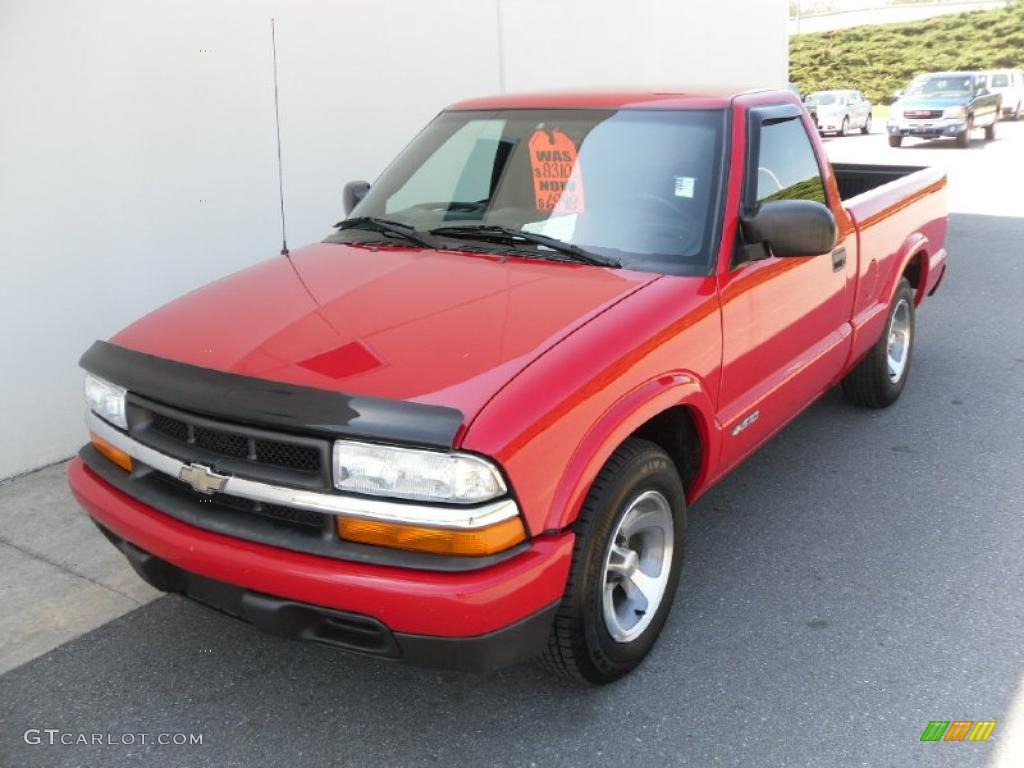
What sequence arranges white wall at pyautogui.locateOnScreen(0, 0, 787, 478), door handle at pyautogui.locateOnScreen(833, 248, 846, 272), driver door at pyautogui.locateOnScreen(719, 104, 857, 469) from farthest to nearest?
1. white wall at pyautogui.locateOnScreen(0, 0, 787, 478)
2. door handle at pyautogui.locateOnScreen(833, 248, 846, 272)
3. driver door at pyautogui.locateOnScreen(719, 104, 857, 469)

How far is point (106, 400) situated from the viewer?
3117 millimetres

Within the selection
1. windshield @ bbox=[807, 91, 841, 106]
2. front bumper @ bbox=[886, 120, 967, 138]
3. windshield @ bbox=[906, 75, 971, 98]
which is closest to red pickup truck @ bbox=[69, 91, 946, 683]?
front bumper @ bbox=[886, 120, 967, 138]

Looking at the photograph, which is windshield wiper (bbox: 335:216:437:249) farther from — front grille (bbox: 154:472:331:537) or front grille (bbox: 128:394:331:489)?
front grille (bbox: 154:472:331:537)

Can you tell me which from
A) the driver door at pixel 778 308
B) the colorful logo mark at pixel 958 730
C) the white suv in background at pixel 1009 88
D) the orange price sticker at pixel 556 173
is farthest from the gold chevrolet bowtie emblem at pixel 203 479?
the white suv in background at pixel 1009 88

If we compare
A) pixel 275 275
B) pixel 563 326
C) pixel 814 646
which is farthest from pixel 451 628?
pixel 275 275

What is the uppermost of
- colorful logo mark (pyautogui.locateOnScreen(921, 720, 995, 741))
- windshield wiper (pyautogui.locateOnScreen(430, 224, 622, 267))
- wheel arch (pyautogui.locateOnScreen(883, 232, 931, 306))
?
windshield wiper (pyautogui.locateOnScreen(430, 224, 622, 267))

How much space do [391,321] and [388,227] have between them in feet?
3.27

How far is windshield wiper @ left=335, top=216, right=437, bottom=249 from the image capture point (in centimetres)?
375

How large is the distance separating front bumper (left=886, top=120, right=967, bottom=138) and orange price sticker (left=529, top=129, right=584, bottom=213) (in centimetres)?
2204

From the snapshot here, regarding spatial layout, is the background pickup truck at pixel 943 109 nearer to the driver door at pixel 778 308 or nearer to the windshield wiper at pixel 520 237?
the driver door at pixel 778 308

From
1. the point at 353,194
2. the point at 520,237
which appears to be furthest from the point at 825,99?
the point at 520,237

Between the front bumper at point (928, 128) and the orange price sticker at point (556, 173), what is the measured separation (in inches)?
868

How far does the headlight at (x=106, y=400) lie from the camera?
3.04m

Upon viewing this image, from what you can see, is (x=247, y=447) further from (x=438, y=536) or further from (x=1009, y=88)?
(x=1009, y=88)
